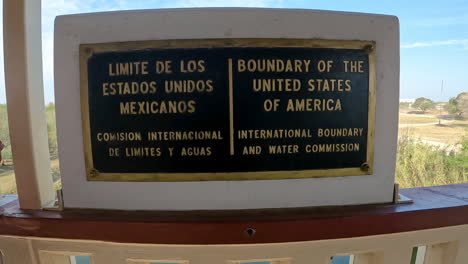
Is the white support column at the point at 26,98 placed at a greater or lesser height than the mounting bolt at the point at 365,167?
greater

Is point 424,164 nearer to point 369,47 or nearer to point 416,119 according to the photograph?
point 416,119

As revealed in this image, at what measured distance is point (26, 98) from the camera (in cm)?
162

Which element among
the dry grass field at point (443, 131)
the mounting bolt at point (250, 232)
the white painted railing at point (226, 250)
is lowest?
the white painted railing at point (226, 250)

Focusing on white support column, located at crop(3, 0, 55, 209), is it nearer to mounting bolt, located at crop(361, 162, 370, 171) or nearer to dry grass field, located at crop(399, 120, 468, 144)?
mounting bolt, located at crop(361, 162, 370, 171)

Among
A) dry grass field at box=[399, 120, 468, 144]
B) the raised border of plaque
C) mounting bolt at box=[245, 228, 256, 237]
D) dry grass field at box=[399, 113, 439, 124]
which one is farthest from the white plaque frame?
dry grass field at box=[399, 120, 468, 144]

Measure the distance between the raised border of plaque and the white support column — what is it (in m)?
0.35

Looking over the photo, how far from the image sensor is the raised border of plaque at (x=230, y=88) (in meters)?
1.55

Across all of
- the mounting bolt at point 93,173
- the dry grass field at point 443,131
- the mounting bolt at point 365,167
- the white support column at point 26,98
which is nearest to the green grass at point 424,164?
the dry grass field at point 443,131

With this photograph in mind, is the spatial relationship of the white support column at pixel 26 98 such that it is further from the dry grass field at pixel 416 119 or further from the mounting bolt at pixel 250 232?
the dry grass field at pixel 416 119

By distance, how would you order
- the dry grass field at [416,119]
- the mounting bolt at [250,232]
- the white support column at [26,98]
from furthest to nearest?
the dry grass field at [416,119], the white support column at [26,98], the mounting bolt at [250,232]

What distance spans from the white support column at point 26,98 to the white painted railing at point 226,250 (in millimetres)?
280

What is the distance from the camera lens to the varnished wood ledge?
1.50 meters

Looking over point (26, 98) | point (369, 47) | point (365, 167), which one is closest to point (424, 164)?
point (365, 167)

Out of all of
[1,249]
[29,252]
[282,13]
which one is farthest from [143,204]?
[282,13]
